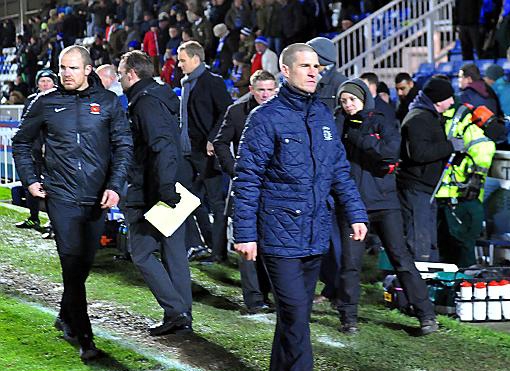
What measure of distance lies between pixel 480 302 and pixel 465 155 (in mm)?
1892

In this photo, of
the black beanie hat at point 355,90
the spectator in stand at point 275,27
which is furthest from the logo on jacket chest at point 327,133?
the spectator in stand at point 275,27

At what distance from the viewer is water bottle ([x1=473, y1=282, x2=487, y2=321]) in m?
7.55

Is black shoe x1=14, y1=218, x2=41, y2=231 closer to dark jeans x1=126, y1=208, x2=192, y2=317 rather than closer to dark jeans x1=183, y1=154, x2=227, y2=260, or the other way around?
dark jeans x1=183, y1=154, x2=227, y2=260

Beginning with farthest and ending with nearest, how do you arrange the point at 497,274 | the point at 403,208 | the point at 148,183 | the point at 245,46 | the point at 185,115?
the point at 245,46 < the point at 185,115 < the point at 403,208 < the point at 497,274 < the point at 148,183

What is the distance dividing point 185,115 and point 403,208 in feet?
8.49

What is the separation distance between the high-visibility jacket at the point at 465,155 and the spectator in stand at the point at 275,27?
9300 millimetres

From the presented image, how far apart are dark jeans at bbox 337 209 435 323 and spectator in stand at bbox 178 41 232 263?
9.17 ft

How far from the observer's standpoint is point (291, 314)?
5.26 m

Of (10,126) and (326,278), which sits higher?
(10,126)

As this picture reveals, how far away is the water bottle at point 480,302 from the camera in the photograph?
24.8ft

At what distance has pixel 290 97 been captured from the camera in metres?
5.31

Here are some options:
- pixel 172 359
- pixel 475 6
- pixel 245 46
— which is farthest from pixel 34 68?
pixel 172 359

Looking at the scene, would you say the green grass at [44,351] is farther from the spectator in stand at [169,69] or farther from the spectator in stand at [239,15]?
the spectator in stand at [239,15]

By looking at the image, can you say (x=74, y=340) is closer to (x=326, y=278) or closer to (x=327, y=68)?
(x=326, y=278)
